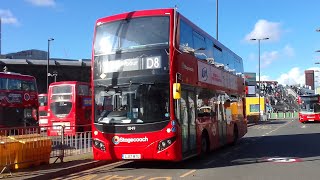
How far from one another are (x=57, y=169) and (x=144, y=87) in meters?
3.28

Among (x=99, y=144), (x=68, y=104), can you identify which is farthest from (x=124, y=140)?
(x=68, y=104)

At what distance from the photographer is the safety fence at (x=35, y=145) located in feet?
39.9

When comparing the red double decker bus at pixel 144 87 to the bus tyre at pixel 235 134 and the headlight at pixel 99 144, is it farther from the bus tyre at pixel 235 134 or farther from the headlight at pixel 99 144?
the bus tyre at pixel 235 134

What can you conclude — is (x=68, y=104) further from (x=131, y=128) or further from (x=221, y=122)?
(x=131, y=128)

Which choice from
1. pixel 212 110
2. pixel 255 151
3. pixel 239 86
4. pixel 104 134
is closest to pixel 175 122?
pixel 104 134

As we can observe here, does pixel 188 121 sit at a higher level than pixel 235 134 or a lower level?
higher

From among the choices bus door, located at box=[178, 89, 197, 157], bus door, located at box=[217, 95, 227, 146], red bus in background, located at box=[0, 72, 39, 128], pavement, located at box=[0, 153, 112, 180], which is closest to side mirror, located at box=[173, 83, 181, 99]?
bus door, located at box=[178, 89, 197, 157]

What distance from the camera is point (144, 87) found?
1292 centimetres

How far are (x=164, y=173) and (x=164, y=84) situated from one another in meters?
2.44

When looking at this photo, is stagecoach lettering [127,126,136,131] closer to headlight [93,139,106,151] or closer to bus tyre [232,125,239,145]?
headlight [93,139,106,151]

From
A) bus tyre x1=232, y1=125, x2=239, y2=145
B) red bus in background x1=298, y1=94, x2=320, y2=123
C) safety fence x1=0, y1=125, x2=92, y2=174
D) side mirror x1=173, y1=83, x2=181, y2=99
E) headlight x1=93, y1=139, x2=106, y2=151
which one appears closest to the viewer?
safety fence x1=0, y1=125, x2=92, y2=174

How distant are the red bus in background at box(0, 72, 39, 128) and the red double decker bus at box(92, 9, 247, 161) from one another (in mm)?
11808

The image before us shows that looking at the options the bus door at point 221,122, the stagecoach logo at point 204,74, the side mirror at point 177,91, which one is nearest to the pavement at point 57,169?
the side mirror at point 177,91

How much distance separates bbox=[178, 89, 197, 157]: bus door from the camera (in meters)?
13.3
